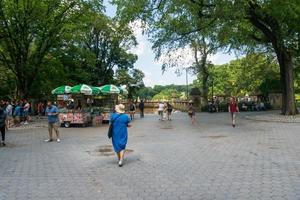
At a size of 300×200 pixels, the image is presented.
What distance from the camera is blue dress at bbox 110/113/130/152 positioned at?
39.5 ft

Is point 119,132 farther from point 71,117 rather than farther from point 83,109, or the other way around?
point 83,109

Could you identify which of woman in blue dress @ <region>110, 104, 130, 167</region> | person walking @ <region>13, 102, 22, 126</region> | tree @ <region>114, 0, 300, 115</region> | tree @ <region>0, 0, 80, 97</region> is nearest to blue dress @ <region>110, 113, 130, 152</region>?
woman in blue dress @ <region>110, 104, 130, 167</region>

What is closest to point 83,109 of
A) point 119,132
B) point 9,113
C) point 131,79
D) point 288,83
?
point 9,113

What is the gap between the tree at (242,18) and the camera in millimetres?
26609

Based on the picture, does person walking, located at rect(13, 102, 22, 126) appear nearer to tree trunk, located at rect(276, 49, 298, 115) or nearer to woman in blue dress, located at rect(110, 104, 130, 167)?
tree trunk, located at rect(276, 49, 298, 115)

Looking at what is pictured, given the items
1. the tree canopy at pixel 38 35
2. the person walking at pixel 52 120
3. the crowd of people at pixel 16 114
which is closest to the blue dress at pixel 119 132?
the person walking at pixel 52 120

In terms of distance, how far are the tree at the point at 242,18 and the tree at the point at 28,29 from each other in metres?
8.90

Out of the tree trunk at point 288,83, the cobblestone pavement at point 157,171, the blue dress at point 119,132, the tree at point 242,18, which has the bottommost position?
the cobblestone pavement at point 157,171

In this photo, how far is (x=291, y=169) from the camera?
10.9 metres

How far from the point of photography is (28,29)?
37344 millimetres

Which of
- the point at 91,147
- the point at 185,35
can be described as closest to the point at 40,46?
the point at 185,35

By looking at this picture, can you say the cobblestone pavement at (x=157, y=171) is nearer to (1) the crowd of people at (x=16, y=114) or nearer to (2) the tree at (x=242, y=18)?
(2) the tree at (x=242, y=18)

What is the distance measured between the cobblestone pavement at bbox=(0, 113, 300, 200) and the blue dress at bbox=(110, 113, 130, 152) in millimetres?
526

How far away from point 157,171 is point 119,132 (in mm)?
1786
